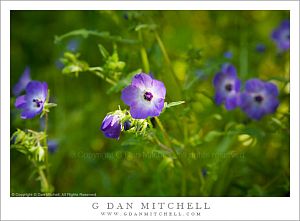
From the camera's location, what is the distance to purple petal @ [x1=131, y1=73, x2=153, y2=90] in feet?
5.81

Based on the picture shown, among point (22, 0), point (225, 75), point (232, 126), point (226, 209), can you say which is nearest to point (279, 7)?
point (225, 75)

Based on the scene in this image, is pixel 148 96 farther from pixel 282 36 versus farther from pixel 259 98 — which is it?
pixel 282 36

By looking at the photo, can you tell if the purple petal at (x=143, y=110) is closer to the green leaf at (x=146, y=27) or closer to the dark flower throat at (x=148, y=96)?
the dark flower throat at (x=148, y=96)

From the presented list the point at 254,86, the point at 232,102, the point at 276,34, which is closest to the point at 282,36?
the point at 276,34

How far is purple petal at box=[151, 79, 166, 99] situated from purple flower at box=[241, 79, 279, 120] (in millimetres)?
712

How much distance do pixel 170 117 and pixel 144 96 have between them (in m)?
0.33

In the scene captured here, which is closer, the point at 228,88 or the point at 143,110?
the point at 143,110

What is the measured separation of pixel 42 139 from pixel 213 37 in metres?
1.50

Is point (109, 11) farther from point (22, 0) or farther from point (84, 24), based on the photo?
point (84, 24)

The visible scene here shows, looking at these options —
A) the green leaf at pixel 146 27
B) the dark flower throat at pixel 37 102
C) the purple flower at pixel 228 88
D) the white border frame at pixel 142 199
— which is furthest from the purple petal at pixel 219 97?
the dark flower throat at pixel 37 102

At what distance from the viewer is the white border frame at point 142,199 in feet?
6.94

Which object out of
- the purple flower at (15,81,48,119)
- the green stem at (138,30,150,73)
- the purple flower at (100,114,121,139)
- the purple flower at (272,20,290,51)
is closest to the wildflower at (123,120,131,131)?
the purple flower at (100,114,121,139)

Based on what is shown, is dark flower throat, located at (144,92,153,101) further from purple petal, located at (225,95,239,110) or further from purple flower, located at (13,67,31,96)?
purple flower, located at (13,67,31,96)

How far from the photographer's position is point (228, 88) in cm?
237
